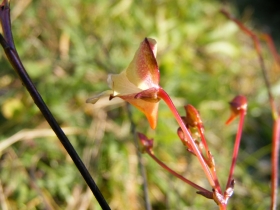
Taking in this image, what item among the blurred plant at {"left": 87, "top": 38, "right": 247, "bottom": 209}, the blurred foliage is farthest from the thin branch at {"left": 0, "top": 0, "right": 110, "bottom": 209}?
the blurred foliage

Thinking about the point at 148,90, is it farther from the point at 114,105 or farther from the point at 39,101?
the point at 114,105

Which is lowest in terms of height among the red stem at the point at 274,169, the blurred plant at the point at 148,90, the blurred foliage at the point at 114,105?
the blurred foliage at the point at 114,105

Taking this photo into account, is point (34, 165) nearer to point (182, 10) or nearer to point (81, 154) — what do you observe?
point (81, 154)

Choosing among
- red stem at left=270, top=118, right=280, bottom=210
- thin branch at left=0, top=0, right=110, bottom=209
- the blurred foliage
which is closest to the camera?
thin branch at left=0, top=0, right=110, bottom=209

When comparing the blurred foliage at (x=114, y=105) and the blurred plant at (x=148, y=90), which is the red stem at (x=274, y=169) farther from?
the blurred foliage at (x=114, y=105)

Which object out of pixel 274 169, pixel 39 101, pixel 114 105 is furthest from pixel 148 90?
pixel 114 105

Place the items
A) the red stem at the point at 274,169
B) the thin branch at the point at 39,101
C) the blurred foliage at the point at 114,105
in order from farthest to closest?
the blurred foliage at the point at 114,105 → the red stem at the point at 274,169 → the thin branch at the point at 39,101

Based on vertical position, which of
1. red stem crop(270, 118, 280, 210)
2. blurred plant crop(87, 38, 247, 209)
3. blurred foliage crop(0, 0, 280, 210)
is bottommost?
blurred foliage crop(0, 0, 280, 210)

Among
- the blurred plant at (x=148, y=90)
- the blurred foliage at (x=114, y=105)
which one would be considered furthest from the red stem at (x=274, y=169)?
the blurred foliage at (x=114, y=105)

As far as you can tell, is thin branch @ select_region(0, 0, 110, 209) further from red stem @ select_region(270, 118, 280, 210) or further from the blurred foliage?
the blurred foliage

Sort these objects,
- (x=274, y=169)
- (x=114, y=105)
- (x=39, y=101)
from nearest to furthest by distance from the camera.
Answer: (x=39, y=101), (x=274, y=169), (x=114, y=105)
